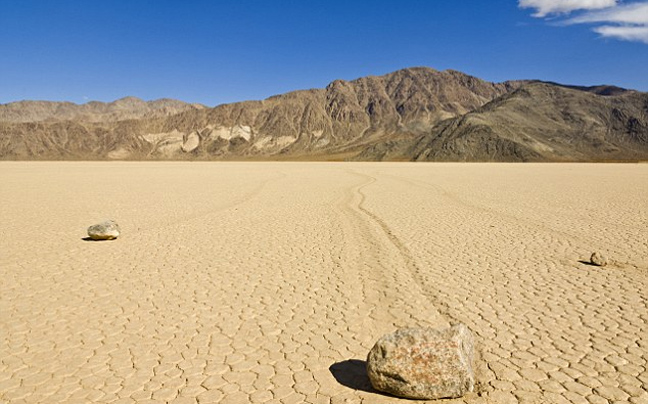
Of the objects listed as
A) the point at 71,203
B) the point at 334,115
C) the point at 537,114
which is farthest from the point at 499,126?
the point at 71,203

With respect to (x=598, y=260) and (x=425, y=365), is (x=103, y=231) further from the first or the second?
(x=598, y=260)

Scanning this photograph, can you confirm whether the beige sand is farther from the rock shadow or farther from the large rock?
the large rock

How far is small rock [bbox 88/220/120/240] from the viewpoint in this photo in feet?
29.9

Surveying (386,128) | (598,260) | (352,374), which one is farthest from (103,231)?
(386,128)

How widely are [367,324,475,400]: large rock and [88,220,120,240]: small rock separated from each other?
7.64m

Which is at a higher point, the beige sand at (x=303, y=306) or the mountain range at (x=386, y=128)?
the mountain range at (x=386, y=128)

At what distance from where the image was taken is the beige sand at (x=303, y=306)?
3721 mm

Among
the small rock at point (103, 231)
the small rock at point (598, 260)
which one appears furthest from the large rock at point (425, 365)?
the small rock at point (103, 231)

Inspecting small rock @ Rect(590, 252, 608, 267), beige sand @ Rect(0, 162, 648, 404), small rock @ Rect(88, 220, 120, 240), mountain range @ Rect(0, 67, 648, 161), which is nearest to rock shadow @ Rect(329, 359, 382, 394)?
beige sand @ Rect(0, 162, 648, 404)

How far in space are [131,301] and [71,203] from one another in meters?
12.4

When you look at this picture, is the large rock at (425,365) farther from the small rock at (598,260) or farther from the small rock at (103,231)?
the small rock at (103,231)

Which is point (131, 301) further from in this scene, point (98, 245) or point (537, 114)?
point (537, 114)

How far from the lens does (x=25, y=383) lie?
3.73 metres

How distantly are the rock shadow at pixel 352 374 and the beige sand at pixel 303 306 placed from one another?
20 millimetres
